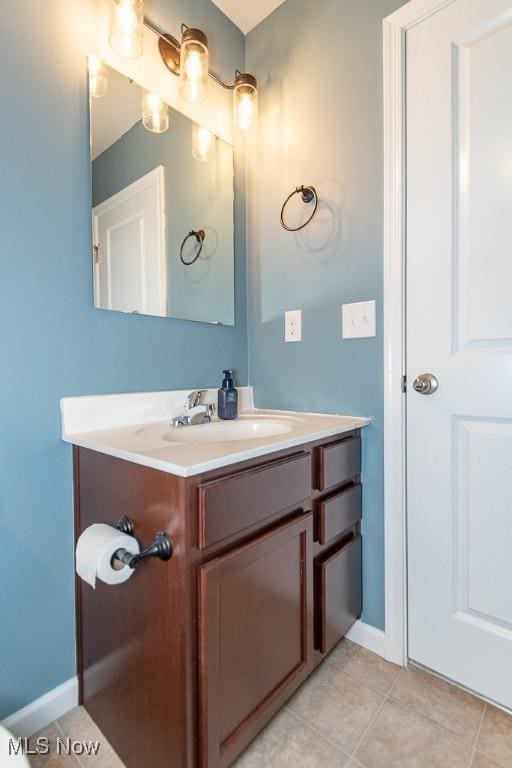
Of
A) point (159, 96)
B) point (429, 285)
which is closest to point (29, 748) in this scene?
point (429, 285)

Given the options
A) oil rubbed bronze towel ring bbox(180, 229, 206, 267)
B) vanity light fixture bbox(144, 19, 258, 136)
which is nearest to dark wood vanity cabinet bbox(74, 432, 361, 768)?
oil rubbed bronze towel ring bbox(180, 229, 206, 267)

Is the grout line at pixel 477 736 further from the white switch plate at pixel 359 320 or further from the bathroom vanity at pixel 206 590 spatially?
the white switch plate at pixel 359 320

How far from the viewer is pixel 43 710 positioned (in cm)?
103

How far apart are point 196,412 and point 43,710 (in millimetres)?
920

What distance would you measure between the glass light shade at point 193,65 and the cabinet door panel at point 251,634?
58.2 inches

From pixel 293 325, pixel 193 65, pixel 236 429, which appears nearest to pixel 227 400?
pixel 236 429

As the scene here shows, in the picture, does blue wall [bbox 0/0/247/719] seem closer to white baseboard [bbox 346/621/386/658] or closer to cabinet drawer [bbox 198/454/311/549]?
cabinet drawer [bbox 198/454/311/549]

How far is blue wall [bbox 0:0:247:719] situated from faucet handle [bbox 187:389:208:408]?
0.88 ft

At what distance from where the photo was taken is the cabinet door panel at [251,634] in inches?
30.2

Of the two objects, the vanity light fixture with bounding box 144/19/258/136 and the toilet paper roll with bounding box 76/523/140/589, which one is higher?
the vanity light fixture with bounding box 144/19/258/136

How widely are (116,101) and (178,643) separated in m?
1.49

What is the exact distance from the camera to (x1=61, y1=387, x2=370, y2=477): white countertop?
2.60ft

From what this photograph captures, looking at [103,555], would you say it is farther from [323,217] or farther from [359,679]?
[323,217]

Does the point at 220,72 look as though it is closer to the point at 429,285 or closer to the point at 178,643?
the point at 429,285
